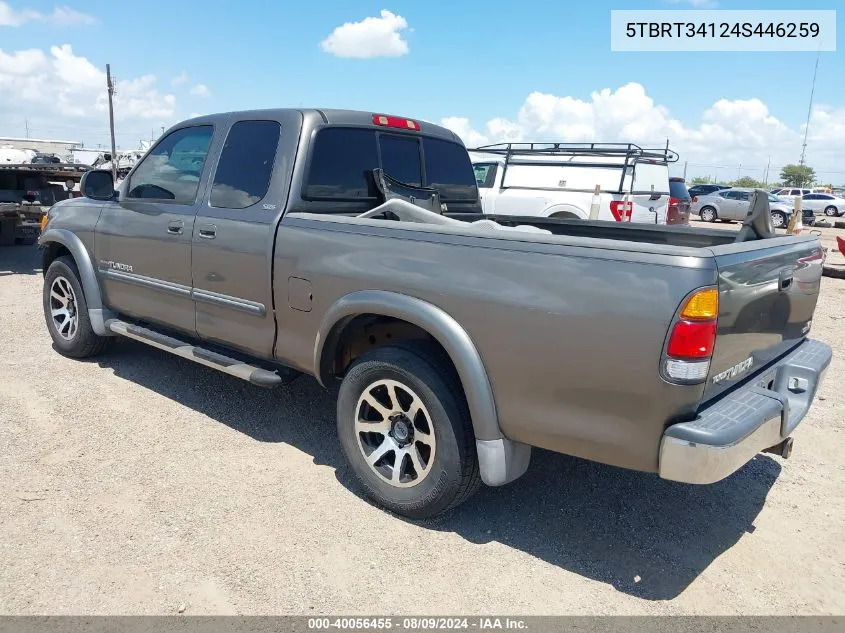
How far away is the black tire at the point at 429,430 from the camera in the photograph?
120 inches

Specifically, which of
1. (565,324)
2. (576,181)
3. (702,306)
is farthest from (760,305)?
(576,181)

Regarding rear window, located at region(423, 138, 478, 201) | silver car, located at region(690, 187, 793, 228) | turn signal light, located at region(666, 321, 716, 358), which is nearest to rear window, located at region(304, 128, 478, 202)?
rear window, located at region(423, 138, 478, 201)

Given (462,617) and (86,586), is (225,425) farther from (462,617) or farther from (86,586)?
(462,617)

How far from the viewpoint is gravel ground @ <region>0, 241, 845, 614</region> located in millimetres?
2756

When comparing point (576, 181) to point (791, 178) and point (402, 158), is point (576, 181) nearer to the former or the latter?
point (402, 158)

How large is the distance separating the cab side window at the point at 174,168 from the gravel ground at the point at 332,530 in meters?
1.51

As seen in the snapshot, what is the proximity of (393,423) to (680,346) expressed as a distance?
1.52 meters

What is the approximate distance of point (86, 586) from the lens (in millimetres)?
2738

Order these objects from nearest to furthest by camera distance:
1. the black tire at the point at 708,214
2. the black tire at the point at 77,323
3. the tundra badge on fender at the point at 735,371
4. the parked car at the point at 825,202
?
the tundra badge on fender at the point at 735,371 → the black tire at the point at 77,323 → the black tire at the point at 708,214 → the parked car at the point at 825,202

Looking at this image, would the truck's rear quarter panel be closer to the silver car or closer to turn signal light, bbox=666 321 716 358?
turn signal light, bbox=666 321 716 358

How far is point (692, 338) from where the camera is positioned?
2.41m

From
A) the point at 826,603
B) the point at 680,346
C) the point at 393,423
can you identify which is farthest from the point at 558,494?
the point at 680,346

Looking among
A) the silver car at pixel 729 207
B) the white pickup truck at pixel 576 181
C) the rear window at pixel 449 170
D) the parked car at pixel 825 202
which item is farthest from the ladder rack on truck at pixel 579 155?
the parked car at pixel 825 202

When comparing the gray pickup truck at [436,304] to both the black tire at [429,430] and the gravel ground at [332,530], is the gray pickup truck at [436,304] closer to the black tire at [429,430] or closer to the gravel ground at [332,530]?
the black tire at [429,430]
